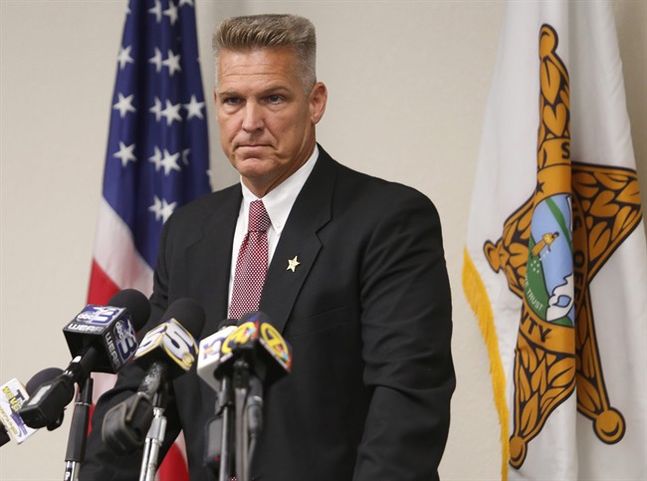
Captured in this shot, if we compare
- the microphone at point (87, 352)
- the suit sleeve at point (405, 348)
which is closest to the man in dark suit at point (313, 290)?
the suit sleeve at point (405, 348)

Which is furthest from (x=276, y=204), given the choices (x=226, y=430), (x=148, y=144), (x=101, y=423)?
(x=148, y=144)

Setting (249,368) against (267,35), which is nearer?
(249,368)

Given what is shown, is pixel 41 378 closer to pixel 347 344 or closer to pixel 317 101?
pixel 347 344

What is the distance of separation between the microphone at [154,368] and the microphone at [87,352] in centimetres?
8

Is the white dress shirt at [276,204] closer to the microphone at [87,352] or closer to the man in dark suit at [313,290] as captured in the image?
the man in dark suit at [313,290]

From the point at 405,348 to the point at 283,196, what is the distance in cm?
60

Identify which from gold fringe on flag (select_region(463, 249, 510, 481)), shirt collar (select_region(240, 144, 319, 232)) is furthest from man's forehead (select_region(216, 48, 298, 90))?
gold fringe on flag (select_region(463, 249, 510, 481))

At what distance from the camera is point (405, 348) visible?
2.40 m

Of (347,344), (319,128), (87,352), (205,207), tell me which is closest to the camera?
(87,352)

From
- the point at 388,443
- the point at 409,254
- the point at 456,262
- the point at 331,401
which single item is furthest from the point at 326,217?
the point at 456,262

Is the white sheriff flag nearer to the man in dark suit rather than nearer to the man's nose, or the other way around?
the man in dark suit

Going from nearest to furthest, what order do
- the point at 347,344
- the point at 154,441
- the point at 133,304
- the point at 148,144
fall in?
the point at 154,441, the point at 133,304, the point at 347,344, the point at 148,144

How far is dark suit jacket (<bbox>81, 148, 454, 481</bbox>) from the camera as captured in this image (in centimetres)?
237

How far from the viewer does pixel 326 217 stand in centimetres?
270
